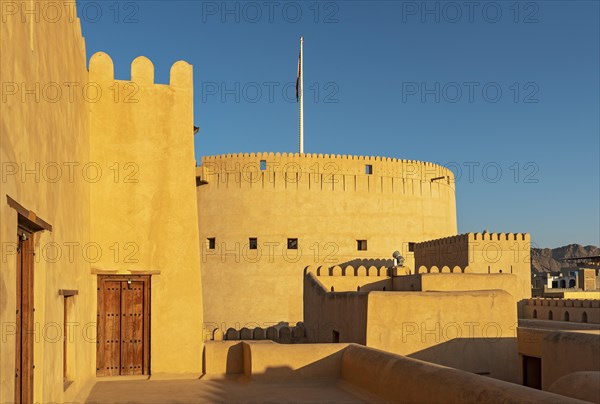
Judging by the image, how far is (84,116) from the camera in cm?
1022

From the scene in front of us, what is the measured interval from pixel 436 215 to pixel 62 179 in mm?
25349

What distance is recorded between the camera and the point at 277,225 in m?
28.5

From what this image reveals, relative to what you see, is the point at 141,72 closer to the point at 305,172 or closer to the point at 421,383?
the point at 421,383

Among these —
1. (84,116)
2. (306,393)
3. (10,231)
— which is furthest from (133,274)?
(10,231)

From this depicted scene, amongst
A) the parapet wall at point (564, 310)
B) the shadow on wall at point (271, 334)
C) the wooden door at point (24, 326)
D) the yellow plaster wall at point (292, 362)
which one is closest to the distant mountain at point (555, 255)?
the parapet wall at point (564, 310)

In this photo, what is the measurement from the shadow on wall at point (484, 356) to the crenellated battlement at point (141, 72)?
731 cm

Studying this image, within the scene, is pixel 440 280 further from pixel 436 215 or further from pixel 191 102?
pixel 436 215

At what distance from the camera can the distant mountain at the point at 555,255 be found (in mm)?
93900

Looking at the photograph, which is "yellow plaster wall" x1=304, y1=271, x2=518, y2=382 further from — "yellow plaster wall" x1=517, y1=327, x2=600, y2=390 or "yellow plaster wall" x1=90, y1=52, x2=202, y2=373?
"yellow plaster wall" x1=90, y1=52, x2=202, y2=373

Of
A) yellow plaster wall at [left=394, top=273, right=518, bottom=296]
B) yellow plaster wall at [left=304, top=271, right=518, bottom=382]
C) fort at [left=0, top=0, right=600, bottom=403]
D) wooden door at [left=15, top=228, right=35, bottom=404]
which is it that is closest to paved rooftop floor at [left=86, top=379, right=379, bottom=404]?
fort at [left=0, top=0, right=600, bottom=403]

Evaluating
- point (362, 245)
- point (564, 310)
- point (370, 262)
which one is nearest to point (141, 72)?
point (564, 310)

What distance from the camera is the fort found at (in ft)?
19.7

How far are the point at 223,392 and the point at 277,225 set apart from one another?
19363mm

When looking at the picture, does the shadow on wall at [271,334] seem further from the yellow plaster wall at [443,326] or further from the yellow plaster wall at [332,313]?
the yellow plaster wall at [443,326]
